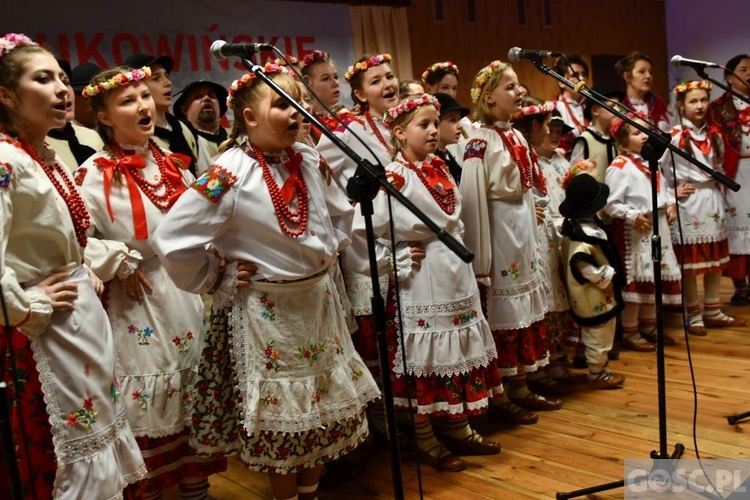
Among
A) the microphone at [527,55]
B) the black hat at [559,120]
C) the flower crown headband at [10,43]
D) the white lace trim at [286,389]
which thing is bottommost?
the white lace trim at [286,389]

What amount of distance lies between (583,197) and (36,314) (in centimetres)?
274

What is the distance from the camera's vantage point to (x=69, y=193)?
1.98 m

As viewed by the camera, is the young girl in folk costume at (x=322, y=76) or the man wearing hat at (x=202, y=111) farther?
the man wearing hat at (x=202, y=111)

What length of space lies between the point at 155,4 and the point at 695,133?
12.7 ft

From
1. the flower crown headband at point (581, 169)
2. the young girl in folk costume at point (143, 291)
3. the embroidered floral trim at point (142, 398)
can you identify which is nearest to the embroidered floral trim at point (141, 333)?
the young girl in folk costume at point (143, 291)

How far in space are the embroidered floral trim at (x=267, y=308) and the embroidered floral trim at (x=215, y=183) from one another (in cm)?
33

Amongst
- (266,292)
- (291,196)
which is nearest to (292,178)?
(291,196)

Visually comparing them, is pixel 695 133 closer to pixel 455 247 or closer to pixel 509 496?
pixel 509 496

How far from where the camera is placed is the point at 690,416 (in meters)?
3.29

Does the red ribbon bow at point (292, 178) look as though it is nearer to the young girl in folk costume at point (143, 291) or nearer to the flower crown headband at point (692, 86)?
the young girl in folk costume at point (143, 291)

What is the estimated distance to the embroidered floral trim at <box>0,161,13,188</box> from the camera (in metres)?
1.77

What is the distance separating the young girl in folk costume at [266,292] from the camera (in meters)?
2.22

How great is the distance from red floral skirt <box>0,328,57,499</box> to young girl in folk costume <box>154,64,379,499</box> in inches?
19.0

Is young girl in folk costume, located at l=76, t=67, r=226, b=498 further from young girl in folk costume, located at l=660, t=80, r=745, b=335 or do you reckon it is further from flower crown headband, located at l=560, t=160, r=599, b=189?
young girl in folk costume, located at l=660, t=80, r=745, b=335
